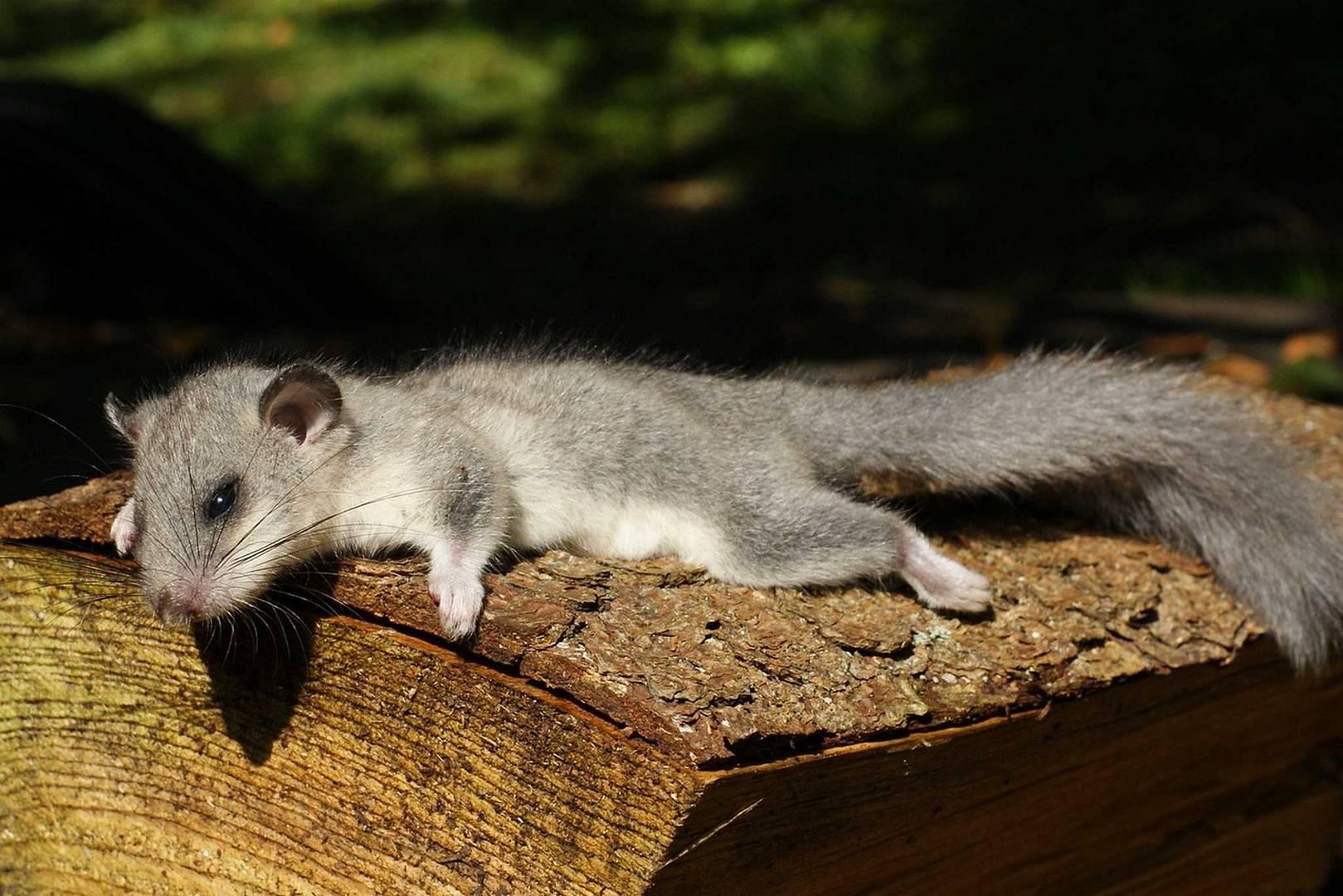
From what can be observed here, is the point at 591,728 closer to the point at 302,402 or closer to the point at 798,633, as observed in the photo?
the point at 798,633

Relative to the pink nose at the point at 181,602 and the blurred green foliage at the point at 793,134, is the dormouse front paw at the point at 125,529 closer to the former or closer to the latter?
the pink nose at the point at 181,602

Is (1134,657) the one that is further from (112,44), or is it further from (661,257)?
(112,44)


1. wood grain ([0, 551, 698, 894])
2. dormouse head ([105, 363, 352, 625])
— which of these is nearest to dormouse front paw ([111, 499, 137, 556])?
dormouse head ([105, 363, 352, 625])

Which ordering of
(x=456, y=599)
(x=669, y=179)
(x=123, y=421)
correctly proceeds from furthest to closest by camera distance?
(x=669, y=179) → (x=123, y=421) → (x=456, y=599)

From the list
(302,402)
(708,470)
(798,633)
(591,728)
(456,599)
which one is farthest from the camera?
(708,470)

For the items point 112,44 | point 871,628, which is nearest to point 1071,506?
point 871,628

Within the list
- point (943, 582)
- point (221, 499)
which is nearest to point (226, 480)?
point (221, 499)
